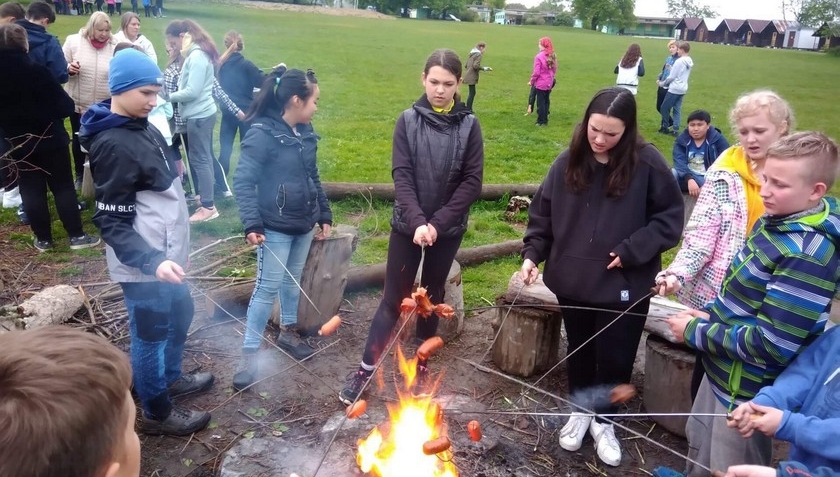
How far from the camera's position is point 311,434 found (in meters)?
3.70

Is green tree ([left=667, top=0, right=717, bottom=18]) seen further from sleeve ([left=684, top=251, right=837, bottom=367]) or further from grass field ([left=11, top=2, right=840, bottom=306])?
sleeve ([left=684, top=251, right=837, bottom=367])

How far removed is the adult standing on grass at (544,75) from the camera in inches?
529

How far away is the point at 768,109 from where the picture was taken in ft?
10.2

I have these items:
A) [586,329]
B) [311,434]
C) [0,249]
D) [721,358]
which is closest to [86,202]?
[0,249]

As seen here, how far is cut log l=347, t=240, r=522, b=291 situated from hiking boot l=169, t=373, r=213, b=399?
67.1 inches

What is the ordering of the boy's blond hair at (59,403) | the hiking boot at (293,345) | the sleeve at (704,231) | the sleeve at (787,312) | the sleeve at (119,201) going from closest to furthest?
1. the boy's blond hair at (59,403)
2. the sleeve at (787,312)
3. the sleeve at (119,201)
4. the sleeve at (704,231)
5. the hiking boot at (293,345)

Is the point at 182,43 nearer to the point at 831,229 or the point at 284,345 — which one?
the point at 284,345

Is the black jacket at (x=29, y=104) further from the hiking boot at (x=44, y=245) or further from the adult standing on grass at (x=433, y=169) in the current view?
the adult standing on grass at (x=433, y=169)

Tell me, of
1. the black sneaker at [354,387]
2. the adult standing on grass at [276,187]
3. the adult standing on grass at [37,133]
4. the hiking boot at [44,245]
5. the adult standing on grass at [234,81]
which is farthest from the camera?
the adult standing on grass at [234,81]

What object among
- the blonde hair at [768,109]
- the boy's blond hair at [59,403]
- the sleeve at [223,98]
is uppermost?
the blonde hair at [768,109]

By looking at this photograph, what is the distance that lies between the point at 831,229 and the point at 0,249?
22.5 ft

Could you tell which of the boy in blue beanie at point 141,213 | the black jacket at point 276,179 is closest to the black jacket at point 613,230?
the black jacket at point 276,179

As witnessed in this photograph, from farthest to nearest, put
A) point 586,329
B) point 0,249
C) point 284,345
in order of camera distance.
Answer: point 0,249
point 284,345
point 586,329

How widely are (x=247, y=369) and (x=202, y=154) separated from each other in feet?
12.1
